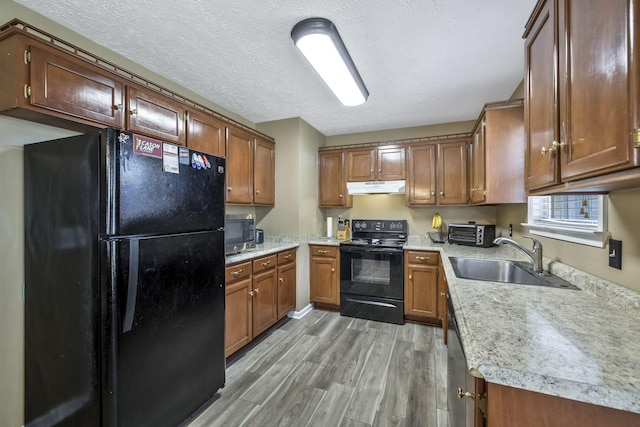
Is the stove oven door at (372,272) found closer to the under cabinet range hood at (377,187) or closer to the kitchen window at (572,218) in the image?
the under cabinet range hood at (377,187)

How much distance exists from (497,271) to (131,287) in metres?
2.47

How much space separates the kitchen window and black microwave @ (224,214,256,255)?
2418 millimetres

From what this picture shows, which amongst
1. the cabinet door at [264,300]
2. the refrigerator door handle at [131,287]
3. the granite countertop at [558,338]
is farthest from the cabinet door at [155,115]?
the granite countertop at [558,338]

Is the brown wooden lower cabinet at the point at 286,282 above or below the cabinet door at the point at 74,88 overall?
below

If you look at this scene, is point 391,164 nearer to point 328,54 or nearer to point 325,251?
point 325,251

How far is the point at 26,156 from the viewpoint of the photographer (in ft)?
4.80

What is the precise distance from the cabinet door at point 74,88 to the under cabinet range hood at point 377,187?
2.59 meters

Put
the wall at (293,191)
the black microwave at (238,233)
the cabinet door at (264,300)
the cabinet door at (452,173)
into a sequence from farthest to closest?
1. the wall at (293,191)
2. the cabinet door at (452,173)
3. the cabinet door at (264,300)
4. the black microwave at (238,233)

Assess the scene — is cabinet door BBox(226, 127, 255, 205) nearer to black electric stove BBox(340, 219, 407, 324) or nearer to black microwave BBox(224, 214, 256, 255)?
black microwave BBox(224, 214, 256, 255)

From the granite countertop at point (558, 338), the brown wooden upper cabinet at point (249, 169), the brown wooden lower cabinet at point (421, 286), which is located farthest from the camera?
the brown wooden lower cabinet at point (421, 286)

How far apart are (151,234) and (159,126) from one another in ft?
3.27

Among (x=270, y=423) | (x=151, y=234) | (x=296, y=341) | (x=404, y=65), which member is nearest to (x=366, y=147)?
(x=404, y=65)

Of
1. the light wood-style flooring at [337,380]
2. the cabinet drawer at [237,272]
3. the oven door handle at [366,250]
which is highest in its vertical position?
the oven door handle at [366,250]

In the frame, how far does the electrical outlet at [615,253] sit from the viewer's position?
1.15 metres
